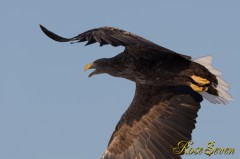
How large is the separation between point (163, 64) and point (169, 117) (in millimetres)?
1415

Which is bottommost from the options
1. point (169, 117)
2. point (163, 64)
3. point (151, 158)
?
point (151, 158)

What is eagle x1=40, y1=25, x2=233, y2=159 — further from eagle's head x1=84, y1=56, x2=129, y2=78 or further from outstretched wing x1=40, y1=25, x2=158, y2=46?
outstretched wing x1=40, y1=25, x2=158, y2=46

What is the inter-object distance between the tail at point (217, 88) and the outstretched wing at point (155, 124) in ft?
1.04

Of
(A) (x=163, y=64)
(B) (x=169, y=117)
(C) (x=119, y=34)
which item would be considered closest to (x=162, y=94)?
(B) (x=169, y=117)

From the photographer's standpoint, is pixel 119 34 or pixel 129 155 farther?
pixel 129 155

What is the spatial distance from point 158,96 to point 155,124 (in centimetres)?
52

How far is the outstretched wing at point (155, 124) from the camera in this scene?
484 inches

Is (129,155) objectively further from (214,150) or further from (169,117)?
(214,150)

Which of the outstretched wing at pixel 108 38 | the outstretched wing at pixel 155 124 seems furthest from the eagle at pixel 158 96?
the outstretched wing at pixel 108 38

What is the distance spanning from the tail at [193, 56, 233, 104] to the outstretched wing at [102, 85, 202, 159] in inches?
12.5

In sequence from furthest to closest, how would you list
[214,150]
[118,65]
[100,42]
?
[118,65]
[214,150]
[100,42]

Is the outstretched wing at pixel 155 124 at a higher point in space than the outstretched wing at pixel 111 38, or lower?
lower

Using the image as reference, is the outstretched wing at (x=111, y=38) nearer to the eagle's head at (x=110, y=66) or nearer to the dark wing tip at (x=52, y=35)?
the dark wing tip at (x=52, y=35)

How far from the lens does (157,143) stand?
1242 cm
